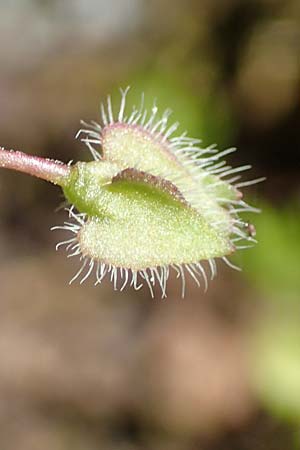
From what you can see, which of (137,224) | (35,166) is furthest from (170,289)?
(35,166)

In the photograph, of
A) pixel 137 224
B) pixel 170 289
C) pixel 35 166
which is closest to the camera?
pixel 35 166

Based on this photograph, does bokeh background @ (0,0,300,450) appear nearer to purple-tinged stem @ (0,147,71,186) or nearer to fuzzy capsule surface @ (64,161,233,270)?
fuzzy capsule surface @ (64,161,233,270)

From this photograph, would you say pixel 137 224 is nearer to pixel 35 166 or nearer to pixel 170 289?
pixel 35 166

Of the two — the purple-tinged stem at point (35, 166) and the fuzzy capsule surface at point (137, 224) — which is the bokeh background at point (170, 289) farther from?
the purple-tinged stem at point (35, 166)

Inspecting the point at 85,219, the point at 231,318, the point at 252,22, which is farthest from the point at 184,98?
the point at 85,219

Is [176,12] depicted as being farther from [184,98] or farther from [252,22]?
[184,98]

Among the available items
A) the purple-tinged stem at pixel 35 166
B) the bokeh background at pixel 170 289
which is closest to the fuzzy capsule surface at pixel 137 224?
the purple-tinged stem at pixel 35 166
